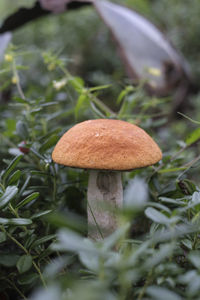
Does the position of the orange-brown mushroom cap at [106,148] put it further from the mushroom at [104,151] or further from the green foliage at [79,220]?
the green foliage at [79,220]

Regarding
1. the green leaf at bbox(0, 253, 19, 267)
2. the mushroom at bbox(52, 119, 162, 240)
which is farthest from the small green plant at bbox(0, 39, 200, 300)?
the mushroom at bbox(52, 119, 162, 240)

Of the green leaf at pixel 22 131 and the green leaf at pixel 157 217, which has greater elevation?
the green leaf at pixel 157 217

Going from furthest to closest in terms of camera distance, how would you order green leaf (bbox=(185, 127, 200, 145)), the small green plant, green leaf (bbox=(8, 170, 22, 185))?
green leaf (bbox=(185, 127, 200, 145)) → green leaf (bbox=(8, 170, 22, 185)) → the small green plant

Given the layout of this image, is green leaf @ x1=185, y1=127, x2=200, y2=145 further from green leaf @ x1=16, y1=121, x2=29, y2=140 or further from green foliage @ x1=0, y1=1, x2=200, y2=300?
green leaf @ x1=16, y1=121, x2=29, y2=140

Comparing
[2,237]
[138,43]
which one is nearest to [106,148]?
[2,237]

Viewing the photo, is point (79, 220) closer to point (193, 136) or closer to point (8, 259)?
point (8, 259)

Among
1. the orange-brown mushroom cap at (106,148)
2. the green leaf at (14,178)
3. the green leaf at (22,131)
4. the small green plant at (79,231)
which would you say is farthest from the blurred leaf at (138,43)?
the green leaf at (14,178)

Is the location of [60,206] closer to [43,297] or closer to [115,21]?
[43,297]
